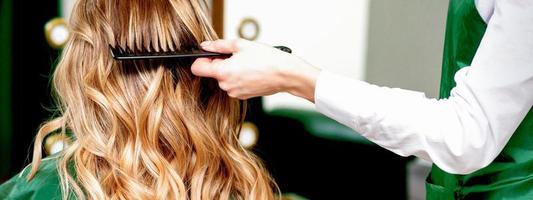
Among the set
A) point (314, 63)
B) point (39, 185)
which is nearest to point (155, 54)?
point (39, 185)

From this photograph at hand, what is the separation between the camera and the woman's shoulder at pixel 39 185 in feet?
3.51

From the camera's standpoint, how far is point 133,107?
106cm

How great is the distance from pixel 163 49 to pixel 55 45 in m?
1.30

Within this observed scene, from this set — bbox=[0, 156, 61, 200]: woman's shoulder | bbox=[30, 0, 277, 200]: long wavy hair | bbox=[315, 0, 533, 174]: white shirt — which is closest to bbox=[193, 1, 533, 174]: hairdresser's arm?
bbox=[315, 0, 533, 174]: white shirt

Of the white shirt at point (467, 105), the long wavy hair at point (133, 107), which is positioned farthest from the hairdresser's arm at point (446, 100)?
the long wavy hair at point (133, 107)

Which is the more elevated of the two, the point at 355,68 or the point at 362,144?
the point at 355,68

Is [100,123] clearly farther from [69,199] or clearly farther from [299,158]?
[299,158]

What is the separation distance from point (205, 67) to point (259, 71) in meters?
0.09

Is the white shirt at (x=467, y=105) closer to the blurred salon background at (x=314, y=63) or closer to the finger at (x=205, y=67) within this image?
the finger at (x=205, y=67)

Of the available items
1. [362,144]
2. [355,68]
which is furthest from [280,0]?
[362,144]

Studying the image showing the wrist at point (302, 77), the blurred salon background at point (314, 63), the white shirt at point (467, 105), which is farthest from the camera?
the blurred salon background at point (314, 63)

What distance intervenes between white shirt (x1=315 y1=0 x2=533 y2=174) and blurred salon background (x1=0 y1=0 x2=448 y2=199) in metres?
0.70

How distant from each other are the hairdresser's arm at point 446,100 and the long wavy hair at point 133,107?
6.6 inches

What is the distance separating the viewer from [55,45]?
7.21 ft
